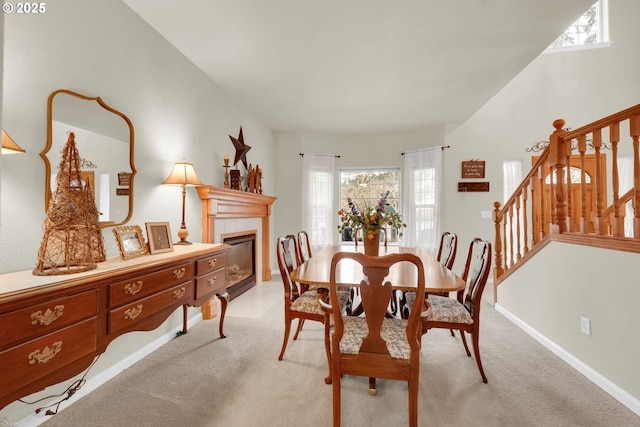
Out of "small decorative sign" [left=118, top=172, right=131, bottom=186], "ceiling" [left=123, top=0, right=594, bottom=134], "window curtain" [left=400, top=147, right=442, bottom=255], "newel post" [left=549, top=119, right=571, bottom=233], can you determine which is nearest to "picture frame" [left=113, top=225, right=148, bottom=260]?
"small decorative sign" [left=118, top=172, right=131, bottom=186]

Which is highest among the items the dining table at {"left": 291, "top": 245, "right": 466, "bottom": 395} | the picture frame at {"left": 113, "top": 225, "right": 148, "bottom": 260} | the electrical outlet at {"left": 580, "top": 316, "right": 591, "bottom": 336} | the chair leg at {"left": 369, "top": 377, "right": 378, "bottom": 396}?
the picture frame at {"left": 113, "top": 225, "right": 148, "bottom": 260}

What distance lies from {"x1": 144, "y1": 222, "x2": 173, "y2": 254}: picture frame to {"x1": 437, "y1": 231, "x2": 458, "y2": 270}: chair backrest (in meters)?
2.43

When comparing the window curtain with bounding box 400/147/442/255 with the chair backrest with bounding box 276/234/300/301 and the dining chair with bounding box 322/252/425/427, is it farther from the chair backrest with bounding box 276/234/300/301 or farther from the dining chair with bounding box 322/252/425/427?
the dining chair with bounding box 322/252/425/427

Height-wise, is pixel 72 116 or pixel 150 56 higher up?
pixel 150 56

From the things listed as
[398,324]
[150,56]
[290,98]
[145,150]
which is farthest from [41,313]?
[290,98]

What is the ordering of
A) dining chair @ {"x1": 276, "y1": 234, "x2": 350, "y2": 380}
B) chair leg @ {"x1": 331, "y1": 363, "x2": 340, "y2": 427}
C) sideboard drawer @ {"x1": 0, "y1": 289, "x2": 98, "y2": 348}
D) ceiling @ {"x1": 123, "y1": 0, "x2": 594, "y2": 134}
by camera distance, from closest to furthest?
sideboard drawer @ {"x1": 0, "y1": 289, "x2": 98, "y2": 348}, chair leg @ {"x1": 331, "y1": 363, "x2": 340, "y2": 427}, dining chair @ {"x1": 276, "y1": 234, "x2": 350, "y2": 380}, ceiling @ {"x1": 123, "y1": 0, "x2": 594, "y2": 134}

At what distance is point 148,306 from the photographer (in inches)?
65.7

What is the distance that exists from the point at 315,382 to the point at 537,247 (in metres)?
2.28

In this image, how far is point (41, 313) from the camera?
3.73ft

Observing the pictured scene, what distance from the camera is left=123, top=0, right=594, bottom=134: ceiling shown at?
7.12 ft

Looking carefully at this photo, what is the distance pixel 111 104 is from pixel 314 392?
245cm

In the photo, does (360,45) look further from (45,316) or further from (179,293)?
(45,316)

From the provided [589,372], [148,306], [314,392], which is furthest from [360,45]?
[589,372]

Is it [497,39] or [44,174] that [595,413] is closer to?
[497,39]
